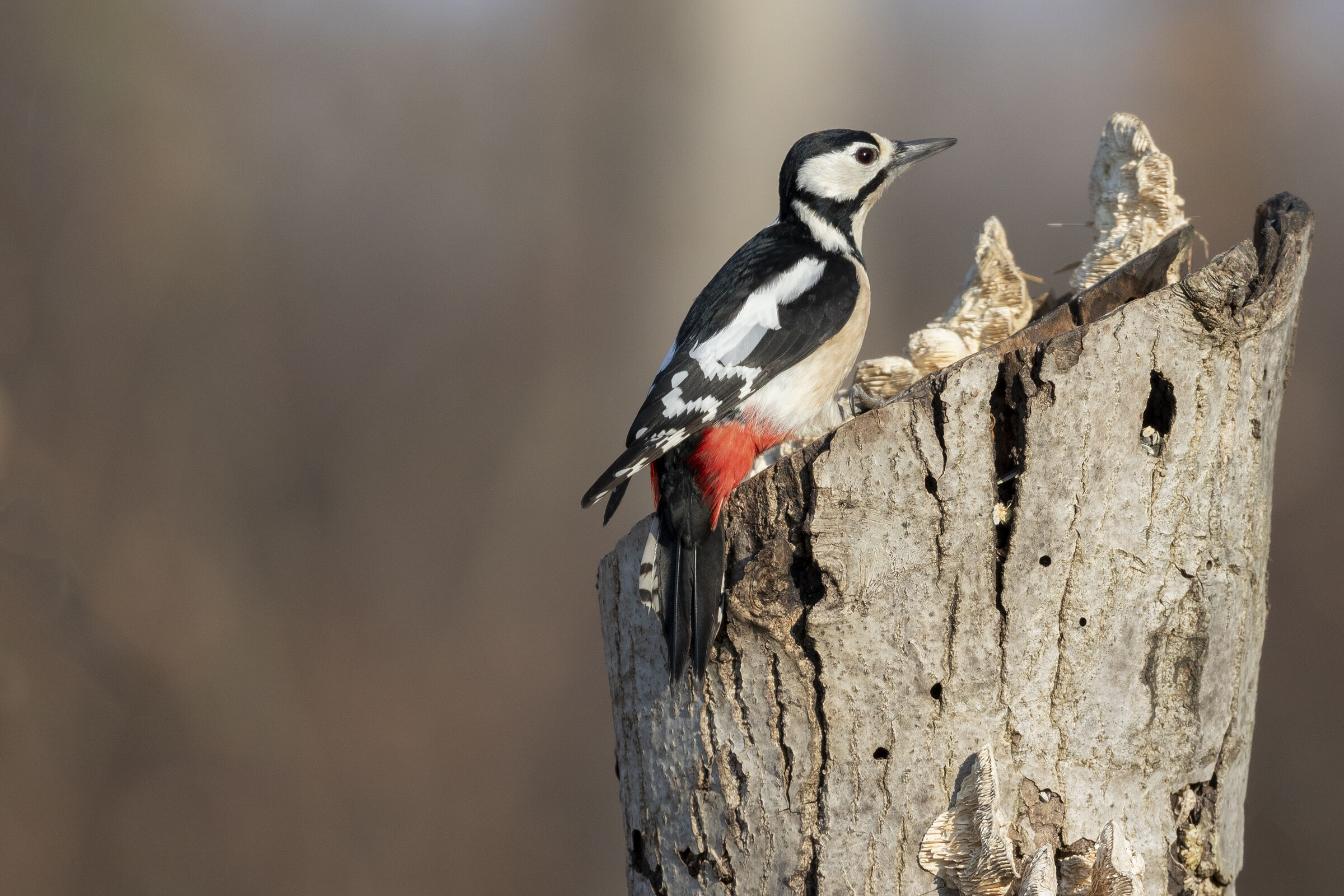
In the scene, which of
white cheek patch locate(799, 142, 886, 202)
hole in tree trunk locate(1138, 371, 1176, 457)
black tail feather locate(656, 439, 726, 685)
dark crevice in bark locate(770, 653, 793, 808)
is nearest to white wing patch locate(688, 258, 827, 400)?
black tail feather locate(656, 439, 726, 685)

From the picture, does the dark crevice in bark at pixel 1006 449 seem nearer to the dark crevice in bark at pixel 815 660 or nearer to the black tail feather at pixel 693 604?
the dark crevice in bark at pixel 815 660

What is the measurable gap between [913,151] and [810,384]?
1.94ft

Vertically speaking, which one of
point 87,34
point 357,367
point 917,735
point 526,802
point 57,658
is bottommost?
point 526,802

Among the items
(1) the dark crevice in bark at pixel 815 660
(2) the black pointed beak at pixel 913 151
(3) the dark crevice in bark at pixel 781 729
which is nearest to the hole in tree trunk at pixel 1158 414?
(1) the dark crevice in bark at pixel 815 660

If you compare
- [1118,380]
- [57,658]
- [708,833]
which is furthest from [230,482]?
[1118,380]

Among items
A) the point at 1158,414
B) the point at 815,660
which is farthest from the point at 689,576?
the point at 1158,414

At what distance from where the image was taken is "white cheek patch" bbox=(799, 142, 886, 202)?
1575 millimetres

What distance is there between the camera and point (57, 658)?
2.06 meters

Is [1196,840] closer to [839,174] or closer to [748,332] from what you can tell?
[748,332]

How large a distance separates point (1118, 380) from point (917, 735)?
420 millimetres

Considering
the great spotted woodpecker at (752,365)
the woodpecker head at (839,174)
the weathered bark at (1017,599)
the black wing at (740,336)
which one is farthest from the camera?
the woodpecker head at (839,174)

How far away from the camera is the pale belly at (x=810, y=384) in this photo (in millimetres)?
1285

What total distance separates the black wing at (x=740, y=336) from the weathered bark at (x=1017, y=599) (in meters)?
0.25

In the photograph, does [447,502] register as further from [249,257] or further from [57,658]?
[57,658]
